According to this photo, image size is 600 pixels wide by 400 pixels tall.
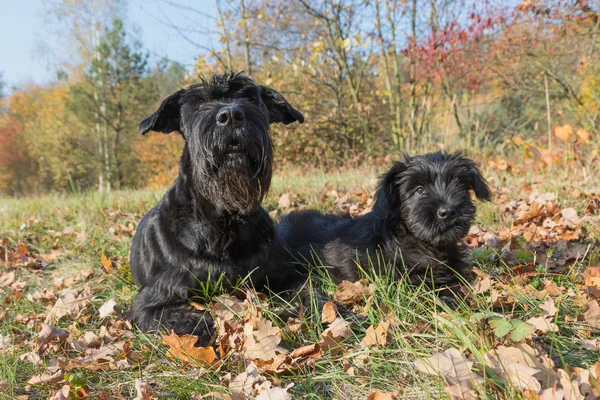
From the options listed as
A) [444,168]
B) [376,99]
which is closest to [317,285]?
[444,168]

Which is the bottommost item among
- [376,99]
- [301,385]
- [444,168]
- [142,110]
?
[301,385]

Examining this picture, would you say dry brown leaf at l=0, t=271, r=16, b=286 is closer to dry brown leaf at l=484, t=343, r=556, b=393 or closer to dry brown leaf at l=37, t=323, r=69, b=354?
dry brown leaf at l=37, t=323, r=69, b=354

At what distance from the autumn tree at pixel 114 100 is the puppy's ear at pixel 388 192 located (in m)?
25.6

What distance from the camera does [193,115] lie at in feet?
8.99

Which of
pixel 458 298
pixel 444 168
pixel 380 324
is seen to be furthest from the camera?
pixel 444 168

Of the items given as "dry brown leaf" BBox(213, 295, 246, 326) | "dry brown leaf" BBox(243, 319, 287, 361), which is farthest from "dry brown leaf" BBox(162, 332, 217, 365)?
"dry brown leaf" BBox(213, 295, 246, 326)

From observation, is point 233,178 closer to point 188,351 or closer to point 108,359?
point 188,351

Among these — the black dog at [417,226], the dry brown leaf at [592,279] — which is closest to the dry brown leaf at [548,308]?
the dry brown leaf at [592,279]

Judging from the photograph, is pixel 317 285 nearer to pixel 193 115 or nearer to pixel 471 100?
pixel 193 115

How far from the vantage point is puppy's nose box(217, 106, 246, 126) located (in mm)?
2488

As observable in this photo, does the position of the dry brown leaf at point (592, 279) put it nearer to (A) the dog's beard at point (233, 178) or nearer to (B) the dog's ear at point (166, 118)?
(A) the dog's beard at point (233, 178)

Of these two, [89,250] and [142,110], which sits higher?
[142,110]

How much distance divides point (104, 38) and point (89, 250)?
2630 centimetres

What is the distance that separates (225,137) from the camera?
2.54m
